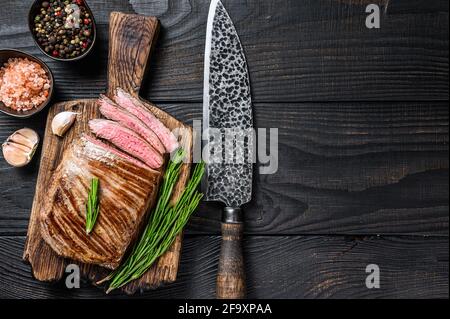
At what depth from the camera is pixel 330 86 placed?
1707 millimetres

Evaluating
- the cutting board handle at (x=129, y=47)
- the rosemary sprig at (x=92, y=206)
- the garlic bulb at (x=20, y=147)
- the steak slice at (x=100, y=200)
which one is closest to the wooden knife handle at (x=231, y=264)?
the steak slice at (x=100, y=200)

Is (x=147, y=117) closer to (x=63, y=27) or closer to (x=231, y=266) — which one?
(x=63, y=27)

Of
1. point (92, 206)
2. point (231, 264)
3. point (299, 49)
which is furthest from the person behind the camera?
point (299, 49)

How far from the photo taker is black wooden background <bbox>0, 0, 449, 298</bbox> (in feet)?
5.57

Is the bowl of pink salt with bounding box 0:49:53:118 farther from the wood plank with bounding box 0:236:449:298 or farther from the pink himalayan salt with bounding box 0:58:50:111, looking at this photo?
the wood plank with bounding box 0:236:449:298

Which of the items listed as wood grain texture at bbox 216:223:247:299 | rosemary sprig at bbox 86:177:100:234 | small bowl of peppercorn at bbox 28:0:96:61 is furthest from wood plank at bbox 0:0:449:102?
wood grain texture at bbox 216:223:247:299

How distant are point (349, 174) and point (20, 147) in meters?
1.07

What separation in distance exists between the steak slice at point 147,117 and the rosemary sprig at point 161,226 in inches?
1.7

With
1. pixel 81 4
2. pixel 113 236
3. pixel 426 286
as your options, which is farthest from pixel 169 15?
pixel 426 286

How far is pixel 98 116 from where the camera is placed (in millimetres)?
1635

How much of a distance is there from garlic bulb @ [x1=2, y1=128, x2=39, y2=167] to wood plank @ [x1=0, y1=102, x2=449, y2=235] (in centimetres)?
11

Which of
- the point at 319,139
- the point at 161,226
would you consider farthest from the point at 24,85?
the point at 319,139

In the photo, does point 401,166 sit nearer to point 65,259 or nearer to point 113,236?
point 113,236

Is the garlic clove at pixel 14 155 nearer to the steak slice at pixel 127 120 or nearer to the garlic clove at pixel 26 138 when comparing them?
the garlic clove at pixel 26 138
